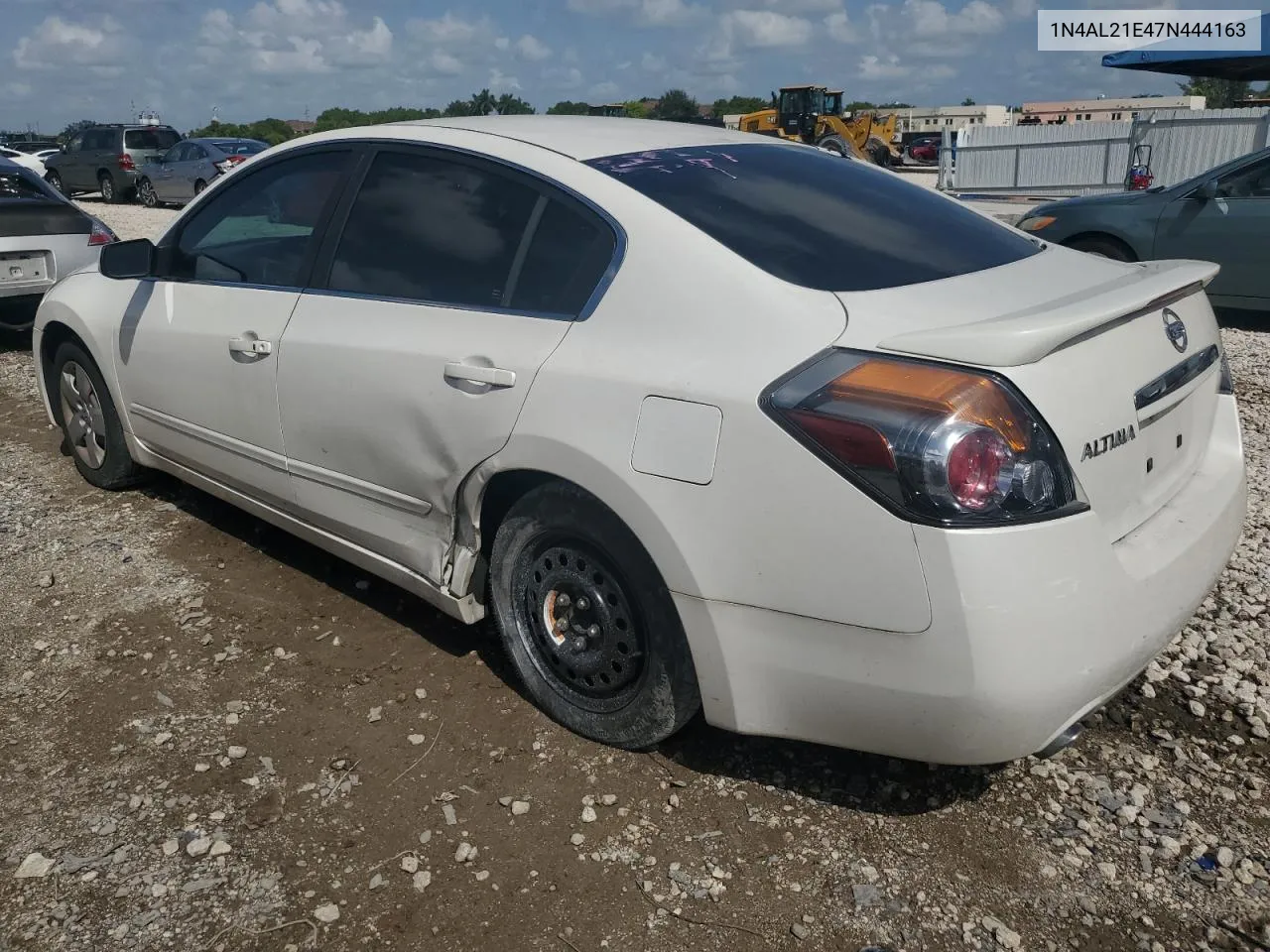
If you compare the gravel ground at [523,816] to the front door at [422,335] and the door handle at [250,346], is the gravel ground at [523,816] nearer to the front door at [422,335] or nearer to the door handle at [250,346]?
the front door at [422,335]

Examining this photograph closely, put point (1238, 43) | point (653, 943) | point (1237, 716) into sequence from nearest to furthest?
1. point (653, 943)
2. point (1237, 716)
3. point (1238, 43)

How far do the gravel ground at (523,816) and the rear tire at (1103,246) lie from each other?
527 cm

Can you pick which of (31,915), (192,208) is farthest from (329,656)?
(192,208)

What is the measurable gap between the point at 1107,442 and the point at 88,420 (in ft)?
14.5

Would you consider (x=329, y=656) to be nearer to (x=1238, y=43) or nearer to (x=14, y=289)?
(x=14, y=289)

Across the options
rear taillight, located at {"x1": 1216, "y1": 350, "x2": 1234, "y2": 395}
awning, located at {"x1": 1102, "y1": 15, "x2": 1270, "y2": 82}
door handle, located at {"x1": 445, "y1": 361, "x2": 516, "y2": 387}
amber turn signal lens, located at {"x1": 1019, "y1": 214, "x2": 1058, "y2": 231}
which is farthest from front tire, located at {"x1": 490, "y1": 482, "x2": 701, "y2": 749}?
awning, located at {"x1": 1102, "y1": 15, "x2": 1270, "y2": 82}

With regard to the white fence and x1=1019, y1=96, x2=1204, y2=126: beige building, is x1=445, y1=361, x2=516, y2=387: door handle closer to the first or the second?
the white fence

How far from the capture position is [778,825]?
2.54m

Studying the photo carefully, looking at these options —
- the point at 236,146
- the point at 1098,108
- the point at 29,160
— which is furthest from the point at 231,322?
the point at 1098,108

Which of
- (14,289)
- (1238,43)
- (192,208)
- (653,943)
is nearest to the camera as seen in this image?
(653,943)

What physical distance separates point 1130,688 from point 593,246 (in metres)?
2.03

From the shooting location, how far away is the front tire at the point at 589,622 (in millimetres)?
2533

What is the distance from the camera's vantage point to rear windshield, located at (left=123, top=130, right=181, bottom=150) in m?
23.2

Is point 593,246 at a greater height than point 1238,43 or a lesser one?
lesser
